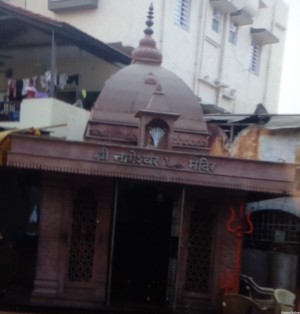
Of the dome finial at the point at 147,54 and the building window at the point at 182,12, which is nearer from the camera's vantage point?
the dome finial at the point at 147,54

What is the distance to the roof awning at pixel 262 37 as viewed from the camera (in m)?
26.2

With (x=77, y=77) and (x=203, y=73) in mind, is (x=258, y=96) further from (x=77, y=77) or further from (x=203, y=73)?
(x=77, y=77)

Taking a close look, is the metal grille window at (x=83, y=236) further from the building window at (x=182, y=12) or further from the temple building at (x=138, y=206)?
the building window at (x=182, y=12)

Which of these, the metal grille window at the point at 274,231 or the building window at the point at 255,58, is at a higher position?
the building window at the point at 255,58

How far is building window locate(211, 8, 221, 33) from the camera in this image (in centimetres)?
2452

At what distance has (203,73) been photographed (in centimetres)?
2392

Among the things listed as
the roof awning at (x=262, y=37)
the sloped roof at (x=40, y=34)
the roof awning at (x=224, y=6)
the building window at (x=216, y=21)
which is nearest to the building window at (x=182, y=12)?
the roof awning at (x=224, y=6)

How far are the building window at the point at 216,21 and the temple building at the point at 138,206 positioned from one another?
35.2 ft

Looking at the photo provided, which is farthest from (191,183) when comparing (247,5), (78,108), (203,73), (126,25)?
(247,5)

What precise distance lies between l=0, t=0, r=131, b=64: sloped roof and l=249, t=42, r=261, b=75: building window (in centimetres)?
1070

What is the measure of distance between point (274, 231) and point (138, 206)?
14.1ft

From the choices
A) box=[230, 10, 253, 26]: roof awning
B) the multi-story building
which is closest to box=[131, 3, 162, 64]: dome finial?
the multi-story building

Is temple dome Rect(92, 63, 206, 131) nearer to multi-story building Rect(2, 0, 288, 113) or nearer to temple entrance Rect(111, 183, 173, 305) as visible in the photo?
temple entrance Rect(111, 183, 173, 305)

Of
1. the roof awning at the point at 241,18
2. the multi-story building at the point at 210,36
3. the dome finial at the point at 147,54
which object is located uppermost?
the roof awning at the point at 241,18
